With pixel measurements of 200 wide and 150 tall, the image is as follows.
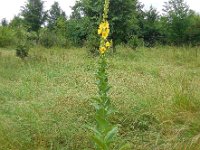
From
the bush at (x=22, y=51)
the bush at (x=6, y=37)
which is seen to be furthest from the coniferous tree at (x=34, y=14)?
the bush at (x=22, y=51)

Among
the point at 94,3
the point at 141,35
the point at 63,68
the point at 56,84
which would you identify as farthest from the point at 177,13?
the point at 56,84

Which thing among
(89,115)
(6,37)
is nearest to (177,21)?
(6,37)

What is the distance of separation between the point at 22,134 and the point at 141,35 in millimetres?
24247

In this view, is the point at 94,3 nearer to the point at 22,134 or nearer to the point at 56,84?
the point at 56,84

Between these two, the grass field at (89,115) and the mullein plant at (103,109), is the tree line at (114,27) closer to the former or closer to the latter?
the grass field at (89,115)

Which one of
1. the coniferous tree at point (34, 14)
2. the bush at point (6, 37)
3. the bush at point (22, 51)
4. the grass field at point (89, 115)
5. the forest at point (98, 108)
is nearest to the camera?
the forest at point (98, 108)

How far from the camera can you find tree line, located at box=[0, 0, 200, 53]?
55.5ft

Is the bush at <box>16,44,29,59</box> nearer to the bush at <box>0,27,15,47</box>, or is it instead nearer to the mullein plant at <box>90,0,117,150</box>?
the mullein plant at <box>90,0,117,150</box>

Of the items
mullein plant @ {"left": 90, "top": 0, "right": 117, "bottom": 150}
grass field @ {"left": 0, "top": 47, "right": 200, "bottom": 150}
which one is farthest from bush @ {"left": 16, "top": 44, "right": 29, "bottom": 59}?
mullein plant @ {"left": 90, "top": 0, "right": 117, "bottom": 150}

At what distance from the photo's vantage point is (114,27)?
1723 cm

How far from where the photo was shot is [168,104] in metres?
4.91

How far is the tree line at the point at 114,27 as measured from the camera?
55.5ft

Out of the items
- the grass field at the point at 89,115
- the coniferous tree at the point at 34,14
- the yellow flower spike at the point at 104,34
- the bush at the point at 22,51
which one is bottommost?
the grass field at the point at 89,115

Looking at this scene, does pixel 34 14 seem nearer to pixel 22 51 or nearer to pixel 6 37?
pixel 6 37
